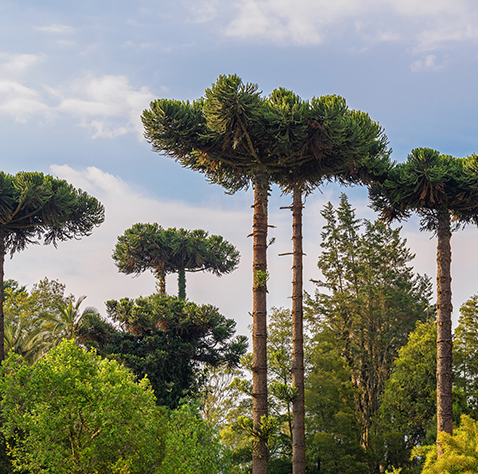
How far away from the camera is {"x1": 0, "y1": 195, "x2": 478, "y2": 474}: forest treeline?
947cm

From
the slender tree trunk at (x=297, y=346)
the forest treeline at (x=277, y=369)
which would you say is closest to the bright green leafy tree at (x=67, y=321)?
the forest treeline at (x=277, y=369)

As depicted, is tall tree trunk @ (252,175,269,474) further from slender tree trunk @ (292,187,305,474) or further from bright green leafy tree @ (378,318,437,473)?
bright green leafy tree @ (378,318,437,473)

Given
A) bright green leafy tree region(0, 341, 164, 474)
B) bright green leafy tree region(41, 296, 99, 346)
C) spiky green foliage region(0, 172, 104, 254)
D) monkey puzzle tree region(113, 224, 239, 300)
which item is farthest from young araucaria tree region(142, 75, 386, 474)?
monkey puzzle tree region(113, 224, 239, 300)

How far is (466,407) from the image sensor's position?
20047 mm

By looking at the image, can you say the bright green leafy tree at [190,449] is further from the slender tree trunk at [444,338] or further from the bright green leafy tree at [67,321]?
the bright green leafy tree at [67,321]

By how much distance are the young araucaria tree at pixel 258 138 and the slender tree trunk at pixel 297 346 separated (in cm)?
251

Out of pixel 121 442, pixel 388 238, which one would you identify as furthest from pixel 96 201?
pixel 388 238

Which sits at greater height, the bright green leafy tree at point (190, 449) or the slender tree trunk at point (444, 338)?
the slender tree trunk at point (444, 338)

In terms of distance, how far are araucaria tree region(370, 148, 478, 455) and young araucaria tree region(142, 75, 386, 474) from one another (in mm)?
2305

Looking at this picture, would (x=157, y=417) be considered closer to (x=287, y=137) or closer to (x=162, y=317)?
(x=287, y=137)

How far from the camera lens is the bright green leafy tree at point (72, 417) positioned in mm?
8828

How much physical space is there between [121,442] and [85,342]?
1608 centimetres

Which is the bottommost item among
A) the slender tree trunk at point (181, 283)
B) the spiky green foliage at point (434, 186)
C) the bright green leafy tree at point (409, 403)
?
the bright green leafy tree at point (409, 403)

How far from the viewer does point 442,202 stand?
48.9 feet
